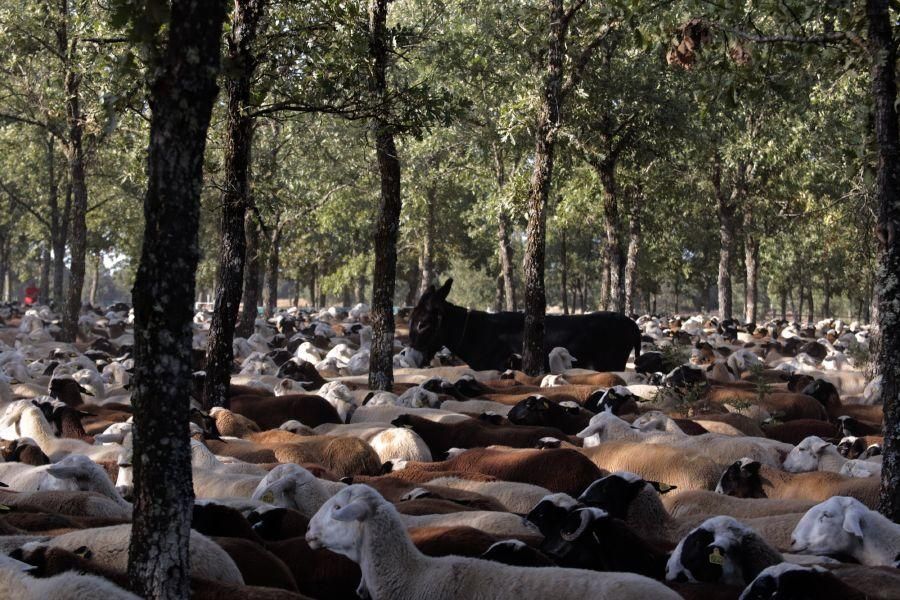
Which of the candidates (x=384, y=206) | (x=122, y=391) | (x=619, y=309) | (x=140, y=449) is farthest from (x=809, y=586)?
(x=619, y=309)

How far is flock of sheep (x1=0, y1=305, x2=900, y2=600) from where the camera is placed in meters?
5.83

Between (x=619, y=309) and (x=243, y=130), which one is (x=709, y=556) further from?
(x=619, y=309)

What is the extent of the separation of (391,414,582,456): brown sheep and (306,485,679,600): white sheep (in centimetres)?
584

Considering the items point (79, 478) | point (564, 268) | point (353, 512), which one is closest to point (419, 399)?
point (79, 478)

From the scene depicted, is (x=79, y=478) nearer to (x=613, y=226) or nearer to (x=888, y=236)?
(x=888, y=236)

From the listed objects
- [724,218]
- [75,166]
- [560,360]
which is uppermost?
[724,218]

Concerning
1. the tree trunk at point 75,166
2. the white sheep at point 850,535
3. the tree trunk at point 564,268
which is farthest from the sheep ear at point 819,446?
the tree trunk at point 564,268

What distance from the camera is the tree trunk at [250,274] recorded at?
24359 mm

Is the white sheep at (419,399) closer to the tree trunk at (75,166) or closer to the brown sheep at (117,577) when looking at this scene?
the brown sheep at (117,577)

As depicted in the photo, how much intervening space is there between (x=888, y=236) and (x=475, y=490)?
4011 millimetres

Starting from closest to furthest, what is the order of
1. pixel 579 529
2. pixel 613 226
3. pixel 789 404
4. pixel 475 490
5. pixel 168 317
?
pixel 168 317
pixel 579 529
pixel 475 490
pixel 789 404
pixel 613 226

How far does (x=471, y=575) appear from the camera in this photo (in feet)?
18.7

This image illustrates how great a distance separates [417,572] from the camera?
591cm

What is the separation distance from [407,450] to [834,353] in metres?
19.7
